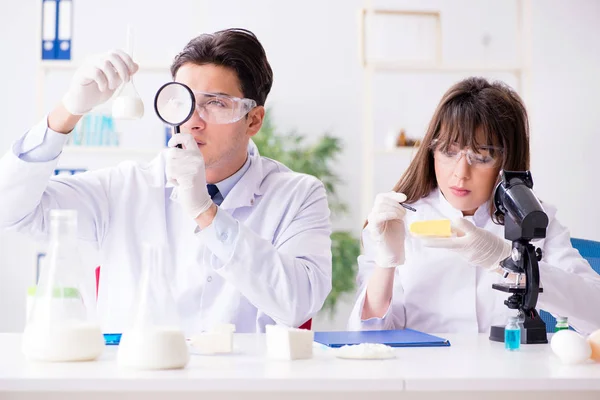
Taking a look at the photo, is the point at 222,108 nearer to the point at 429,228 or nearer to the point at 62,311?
the point at 429,228

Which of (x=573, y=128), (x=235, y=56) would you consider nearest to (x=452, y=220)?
(x=235, y=56)

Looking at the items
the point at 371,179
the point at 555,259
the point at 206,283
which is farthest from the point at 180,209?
the point at 371,179

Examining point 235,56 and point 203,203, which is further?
point 235,56

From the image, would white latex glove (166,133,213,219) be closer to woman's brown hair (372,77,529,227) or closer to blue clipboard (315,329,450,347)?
blue clipboard (315,329,450,347)

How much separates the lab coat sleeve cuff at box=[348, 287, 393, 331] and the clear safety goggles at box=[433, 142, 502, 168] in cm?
43

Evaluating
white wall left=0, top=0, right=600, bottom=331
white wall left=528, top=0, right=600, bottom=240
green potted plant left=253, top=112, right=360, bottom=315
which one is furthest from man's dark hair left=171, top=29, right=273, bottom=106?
white wall left=528, top=0, right=600, bottom=240

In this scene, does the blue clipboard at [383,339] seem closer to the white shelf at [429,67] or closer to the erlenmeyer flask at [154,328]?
the erlenmeyer flask at [154,328]

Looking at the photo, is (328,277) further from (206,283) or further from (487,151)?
(487,151)

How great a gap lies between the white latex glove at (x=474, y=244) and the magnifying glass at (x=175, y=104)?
593mm

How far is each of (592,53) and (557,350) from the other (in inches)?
159

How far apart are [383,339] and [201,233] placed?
19.4 inches

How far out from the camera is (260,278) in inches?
69.7

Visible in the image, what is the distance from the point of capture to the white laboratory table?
105cm

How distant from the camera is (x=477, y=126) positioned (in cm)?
207
